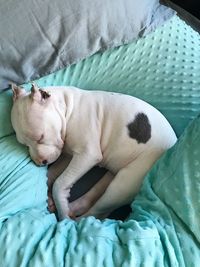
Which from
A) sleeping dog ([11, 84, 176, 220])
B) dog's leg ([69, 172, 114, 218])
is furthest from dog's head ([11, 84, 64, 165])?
dog's leg ([69, 172, 114, 218])

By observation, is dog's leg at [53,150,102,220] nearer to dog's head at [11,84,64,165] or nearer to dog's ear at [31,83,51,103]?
dog's head at [11,84,64,165]

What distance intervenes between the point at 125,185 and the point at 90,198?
115 mm

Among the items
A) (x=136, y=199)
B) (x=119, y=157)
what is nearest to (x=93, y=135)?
(x=119, y=157)

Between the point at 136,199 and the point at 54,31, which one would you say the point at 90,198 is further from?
the point at 54,31

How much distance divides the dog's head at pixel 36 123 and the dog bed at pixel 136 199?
1.3 inches

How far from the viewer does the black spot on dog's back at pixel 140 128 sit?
115 cm

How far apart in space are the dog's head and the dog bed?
0.11 feet

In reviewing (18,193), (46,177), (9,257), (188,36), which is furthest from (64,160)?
(188,36)

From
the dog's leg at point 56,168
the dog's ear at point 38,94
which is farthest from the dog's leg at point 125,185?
the dog's ear at point 38,94

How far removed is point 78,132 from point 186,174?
0.32 m

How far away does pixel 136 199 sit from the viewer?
3.49 ft

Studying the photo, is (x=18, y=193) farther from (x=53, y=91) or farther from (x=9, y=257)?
(x=53, y=91)

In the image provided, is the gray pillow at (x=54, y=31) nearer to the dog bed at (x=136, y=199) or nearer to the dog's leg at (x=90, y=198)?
the dog bed at (x=136, y=199)

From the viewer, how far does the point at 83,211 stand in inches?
46.1
